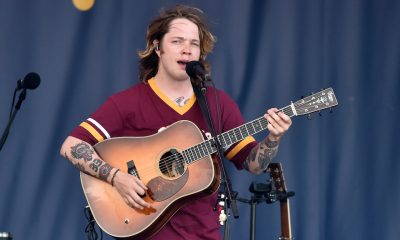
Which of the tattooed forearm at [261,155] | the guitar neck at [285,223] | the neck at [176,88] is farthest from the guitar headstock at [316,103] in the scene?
the guitar neck at [285,223]

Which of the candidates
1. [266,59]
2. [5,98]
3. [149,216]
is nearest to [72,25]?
[5,98]

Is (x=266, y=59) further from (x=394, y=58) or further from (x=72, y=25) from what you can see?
(x=72, y=25)

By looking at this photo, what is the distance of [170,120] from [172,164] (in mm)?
245

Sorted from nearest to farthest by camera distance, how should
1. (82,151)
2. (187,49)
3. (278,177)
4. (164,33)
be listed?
(82,151) → (187,49) → (164,33) → (278,177)

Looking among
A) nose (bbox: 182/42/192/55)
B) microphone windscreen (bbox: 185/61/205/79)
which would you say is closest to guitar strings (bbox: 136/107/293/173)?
microphone windscreen (bbox: 185/61/205/79)

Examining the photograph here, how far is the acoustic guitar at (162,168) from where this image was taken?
11.6 ft

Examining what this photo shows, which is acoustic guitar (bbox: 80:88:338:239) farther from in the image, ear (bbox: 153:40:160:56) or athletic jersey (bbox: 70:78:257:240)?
ear (bbox: 153:40:160:56)

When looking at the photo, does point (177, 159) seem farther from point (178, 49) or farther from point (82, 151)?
point (178, 49)

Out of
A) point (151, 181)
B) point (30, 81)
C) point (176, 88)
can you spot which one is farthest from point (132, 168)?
point (30, 81)

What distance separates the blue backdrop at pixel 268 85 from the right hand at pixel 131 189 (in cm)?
100

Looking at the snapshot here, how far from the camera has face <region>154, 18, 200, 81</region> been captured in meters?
3.79

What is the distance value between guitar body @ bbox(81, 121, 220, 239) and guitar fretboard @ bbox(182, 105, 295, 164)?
3 centimetres

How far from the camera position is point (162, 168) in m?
3.65

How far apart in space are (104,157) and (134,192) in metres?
0.31
